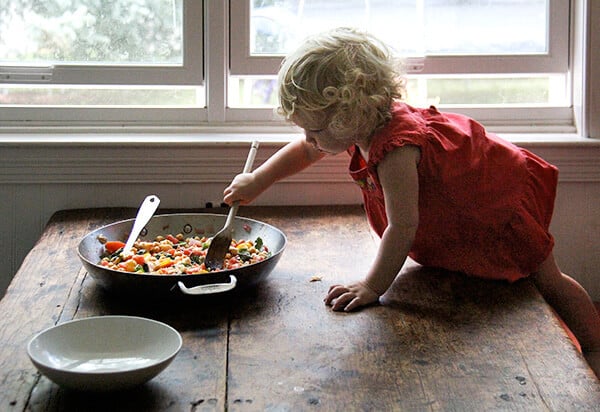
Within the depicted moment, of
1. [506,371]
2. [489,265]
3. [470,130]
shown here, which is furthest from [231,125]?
[506,371]

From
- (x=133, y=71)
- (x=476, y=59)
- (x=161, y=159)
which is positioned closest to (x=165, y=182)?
(x=161, y=159)

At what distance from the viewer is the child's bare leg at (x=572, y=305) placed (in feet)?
5.81

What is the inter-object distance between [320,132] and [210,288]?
38 cm

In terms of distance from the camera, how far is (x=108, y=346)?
1.21 m

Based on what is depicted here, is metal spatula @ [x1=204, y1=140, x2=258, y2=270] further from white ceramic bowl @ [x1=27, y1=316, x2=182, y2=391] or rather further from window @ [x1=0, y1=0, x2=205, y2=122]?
window @ [x1=0, y1=0, x2=205, y2=122]

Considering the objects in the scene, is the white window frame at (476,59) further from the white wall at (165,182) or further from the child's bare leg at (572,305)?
the child's bare leg at (572,305)

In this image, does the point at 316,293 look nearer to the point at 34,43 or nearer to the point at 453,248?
the point at 453,248

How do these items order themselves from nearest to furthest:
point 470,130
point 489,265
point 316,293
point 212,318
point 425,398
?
point 425,398, point 212,318, point 316,293, point 489,265, point 470,130

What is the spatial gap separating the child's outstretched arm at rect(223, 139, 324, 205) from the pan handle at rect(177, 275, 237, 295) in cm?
42

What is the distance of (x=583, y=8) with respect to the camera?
2205 mm

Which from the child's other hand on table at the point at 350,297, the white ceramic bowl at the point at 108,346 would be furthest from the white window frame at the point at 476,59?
the white ceramic bowl at the point at 108,346

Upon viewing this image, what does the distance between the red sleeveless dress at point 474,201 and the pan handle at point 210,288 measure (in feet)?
1.24

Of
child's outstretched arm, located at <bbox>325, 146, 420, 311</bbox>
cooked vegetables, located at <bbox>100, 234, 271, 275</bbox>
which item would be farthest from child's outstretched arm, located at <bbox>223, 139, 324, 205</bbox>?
child's outstretched arm, located at <bbox>325, 146, 420, 311</bbox>

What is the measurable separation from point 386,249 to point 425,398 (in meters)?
0.48
